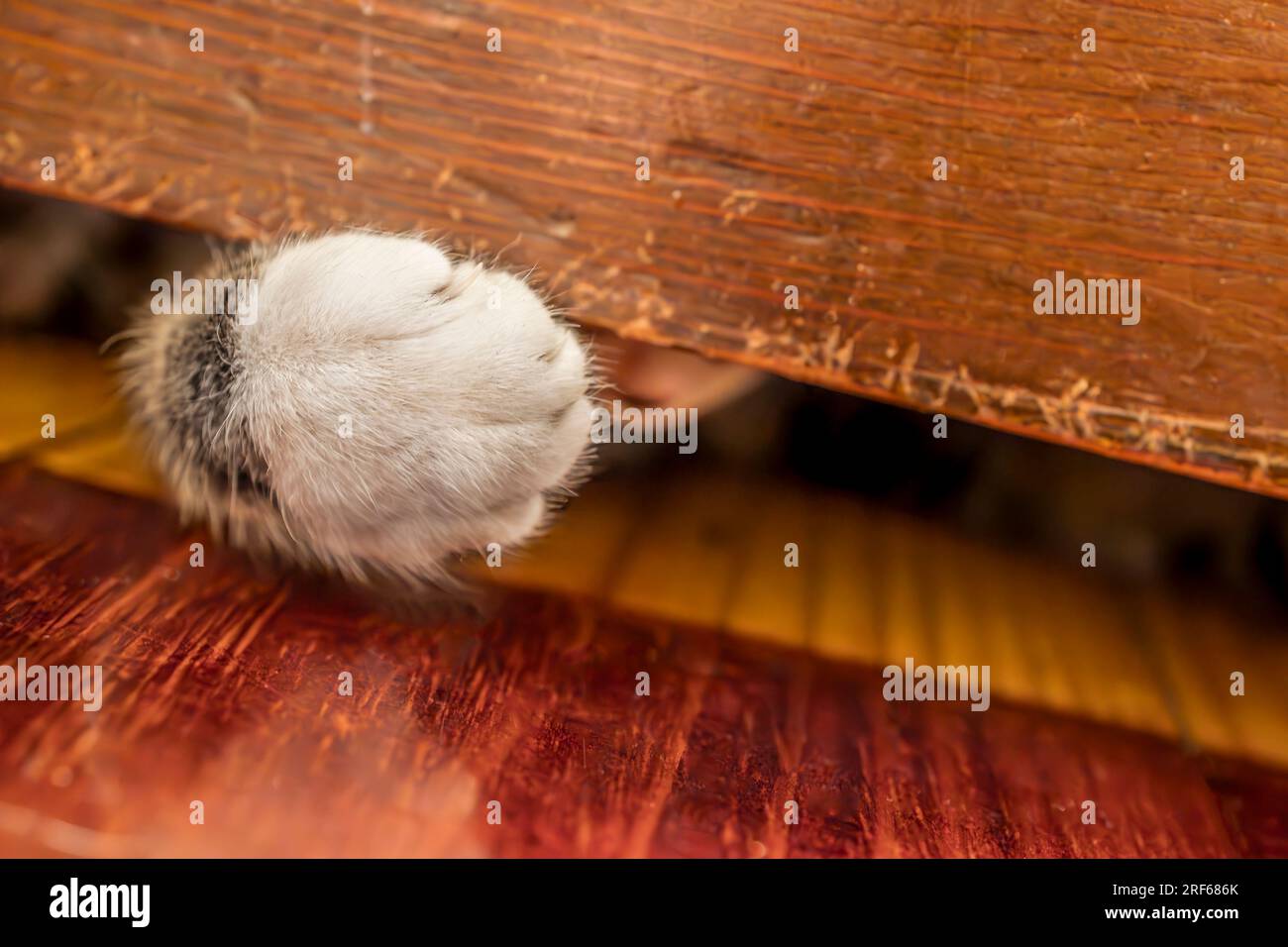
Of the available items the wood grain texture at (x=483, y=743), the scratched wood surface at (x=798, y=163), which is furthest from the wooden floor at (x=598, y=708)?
the scratched wood surface at (x=798, y=163)

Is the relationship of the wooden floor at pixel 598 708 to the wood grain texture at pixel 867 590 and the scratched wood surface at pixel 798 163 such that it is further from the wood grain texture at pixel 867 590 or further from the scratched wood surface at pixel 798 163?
the scratched wood surface at pixel 798 163

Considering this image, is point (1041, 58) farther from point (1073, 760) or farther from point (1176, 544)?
point (1176, 544)

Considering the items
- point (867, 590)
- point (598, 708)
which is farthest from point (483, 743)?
point (867, 590)

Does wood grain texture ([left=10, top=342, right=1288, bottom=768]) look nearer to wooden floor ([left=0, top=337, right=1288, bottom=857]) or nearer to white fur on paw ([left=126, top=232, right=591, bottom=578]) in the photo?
wooden floor ([left=0, top=337, right=1288, bottom=857])

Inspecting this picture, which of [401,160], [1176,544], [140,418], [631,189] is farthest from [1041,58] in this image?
[140,418]

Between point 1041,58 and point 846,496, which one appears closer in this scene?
point 1041,58
